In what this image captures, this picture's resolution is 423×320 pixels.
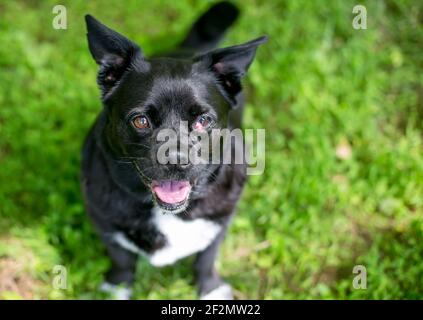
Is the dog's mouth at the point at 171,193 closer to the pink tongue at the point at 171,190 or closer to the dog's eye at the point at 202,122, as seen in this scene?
the pink tongue at the point at 171,190

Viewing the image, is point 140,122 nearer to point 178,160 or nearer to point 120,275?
point 178,160

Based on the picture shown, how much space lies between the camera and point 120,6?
512 centimetres

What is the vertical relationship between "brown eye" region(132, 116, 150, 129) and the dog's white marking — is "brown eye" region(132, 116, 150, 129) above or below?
above

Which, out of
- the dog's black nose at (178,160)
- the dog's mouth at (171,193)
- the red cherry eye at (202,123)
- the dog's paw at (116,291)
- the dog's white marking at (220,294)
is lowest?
the dog's white marking at (220,294)

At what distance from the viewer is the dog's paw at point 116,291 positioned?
11.7 feet

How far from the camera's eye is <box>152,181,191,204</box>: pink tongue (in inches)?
113

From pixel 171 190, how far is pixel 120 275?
99 centimetres

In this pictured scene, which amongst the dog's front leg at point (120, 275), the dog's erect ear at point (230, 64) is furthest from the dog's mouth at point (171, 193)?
the dog's front leg at point (120, 275)

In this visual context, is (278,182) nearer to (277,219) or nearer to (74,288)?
(277,219)

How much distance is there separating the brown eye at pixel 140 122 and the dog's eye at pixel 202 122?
0.26m

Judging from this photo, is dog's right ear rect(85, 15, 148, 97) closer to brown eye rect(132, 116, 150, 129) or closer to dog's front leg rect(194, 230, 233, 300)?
brown eye rect(132, 116, 150, 129)

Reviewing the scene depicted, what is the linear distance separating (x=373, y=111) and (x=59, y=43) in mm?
2880

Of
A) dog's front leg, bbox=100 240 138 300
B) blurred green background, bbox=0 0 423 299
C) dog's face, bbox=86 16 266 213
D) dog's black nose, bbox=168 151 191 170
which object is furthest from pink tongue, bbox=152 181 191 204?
blurred green background, bbox=0 0 423 299

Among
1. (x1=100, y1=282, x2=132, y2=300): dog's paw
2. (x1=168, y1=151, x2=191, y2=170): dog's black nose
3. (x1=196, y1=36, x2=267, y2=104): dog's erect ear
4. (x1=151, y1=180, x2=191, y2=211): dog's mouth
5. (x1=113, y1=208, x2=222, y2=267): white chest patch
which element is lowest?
(x1=100, y1=282, x2=132, y2=300): dog's paw
